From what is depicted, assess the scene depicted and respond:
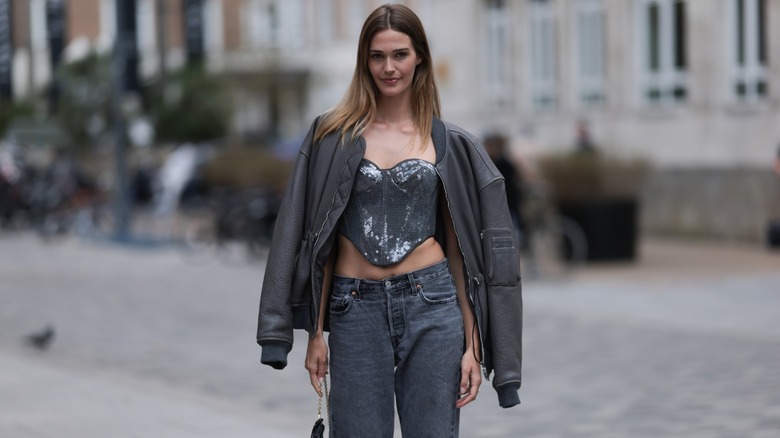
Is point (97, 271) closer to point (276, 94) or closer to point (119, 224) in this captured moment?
point (119, 224)

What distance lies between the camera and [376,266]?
156 inches

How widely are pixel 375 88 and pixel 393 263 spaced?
519mm

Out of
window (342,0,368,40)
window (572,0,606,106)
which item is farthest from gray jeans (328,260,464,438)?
window (342,0,368,40)

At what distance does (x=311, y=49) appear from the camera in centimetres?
4522

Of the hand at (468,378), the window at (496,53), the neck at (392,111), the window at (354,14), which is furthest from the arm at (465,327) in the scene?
the window at (354,14)

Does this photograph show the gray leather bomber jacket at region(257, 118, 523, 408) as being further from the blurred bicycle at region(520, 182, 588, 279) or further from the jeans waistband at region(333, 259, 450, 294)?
the blurred bicycle at region(520, 182, 588, 279)

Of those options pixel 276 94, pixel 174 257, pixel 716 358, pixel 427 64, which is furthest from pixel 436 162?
pixel 276 94

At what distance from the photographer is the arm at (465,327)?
13.3 ft

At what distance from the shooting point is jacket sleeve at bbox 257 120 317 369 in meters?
3.99

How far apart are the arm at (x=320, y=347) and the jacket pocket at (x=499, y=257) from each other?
0.44 m

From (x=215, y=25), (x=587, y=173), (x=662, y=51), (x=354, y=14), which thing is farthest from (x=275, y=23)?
(x=587, y=173)

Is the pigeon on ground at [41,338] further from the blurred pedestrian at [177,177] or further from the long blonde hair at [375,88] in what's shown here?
the blurred pedestrian at [177,177]

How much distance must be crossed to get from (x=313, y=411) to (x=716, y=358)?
3.24 meters

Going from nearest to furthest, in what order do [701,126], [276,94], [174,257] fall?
[174,257]
[701,126]
[276,94]
